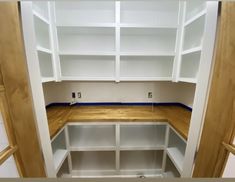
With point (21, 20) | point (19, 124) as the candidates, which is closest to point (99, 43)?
point (21, 20)

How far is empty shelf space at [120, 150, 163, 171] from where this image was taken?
2029 mm

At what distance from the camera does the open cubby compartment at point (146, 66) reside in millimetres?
1929

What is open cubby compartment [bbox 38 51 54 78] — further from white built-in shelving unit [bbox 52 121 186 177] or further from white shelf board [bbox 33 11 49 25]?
white built-in shelving unit [bbox 52 121 186 177]

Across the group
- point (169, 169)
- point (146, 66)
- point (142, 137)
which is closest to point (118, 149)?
point (142, 137)

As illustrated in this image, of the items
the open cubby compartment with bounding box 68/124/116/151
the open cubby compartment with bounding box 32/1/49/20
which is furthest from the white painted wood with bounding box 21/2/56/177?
the open cubby compartment with bounding box 32/1/49/20

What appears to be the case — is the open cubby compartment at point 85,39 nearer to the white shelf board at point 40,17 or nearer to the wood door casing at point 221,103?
the white shelf board at point 40,17

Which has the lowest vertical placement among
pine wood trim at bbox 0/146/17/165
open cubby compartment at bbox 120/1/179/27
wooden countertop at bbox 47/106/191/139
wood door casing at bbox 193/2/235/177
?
wooden countertop at bbox 47/106/191/139

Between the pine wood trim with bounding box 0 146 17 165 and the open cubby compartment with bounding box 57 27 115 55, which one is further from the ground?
the open cubby compartment with bounding box 57 27 115 55

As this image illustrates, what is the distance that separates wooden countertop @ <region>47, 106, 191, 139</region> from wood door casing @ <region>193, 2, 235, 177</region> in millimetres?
564

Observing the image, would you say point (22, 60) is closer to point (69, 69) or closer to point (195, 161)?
point (195, 161)

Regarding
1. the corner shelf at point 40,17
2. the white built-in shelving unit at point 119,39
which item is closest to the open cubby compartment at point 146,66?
the white built-in shelving unit at point 119,39

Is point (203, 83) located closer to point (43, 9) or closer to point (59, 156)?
point (59, 156)

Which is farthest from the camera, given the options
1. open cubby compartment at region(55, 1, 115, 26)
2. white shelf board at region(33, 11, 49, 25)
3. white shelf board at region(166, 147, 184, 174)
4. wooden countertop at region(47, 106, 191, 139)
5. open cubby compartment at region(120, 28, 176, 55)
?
open cubby compartment at region(120, 28, 176, 55)

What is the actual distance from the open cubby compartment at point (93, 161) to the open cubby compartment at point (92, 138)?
0.98ft
